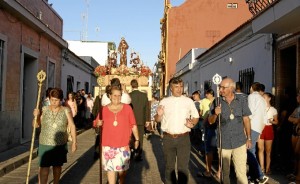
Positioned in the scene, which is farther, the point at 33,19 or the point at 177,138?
the point at 33,19

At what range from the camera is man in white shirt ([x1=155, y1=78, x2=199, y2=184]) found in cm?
629

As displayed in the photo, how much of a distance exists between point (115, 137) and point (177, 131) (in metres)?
0.95

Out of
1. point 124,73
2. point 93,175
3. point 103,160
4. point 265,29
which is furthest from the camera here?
point 124,73

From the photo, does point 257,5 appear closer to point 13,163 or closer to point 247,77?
point 247,77

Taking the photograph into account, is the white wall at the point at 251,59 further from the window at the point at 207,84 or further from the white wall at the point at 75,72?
the white wall at the point at 75,72

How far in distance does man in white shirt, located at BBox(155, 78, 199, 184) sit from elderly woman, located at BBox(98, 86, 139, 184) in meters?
0.62

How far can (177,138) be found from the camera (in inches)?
247

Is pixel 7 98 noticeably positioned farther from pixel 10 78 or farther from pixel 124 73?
pixel 124 73

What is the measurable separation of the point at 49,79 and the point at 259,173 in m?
10.9

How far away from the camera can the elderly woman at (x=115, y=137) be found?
235 inches

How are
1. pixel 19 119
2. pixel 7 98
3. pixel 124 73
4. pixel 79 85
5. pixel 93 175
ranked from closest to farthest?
pixel 93 175 < pixel 7 98 < pixel 19 119 < pixel 124 73 < pixel 79 85

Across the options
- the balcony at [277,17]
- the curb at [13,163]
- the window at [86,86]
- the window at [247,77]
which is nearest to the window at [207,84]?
the window at [247,77]

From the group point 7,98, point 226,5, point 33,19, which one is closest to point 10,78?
point 7,98

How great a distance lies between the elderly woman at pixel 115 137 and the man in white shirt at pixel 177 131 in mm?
618
